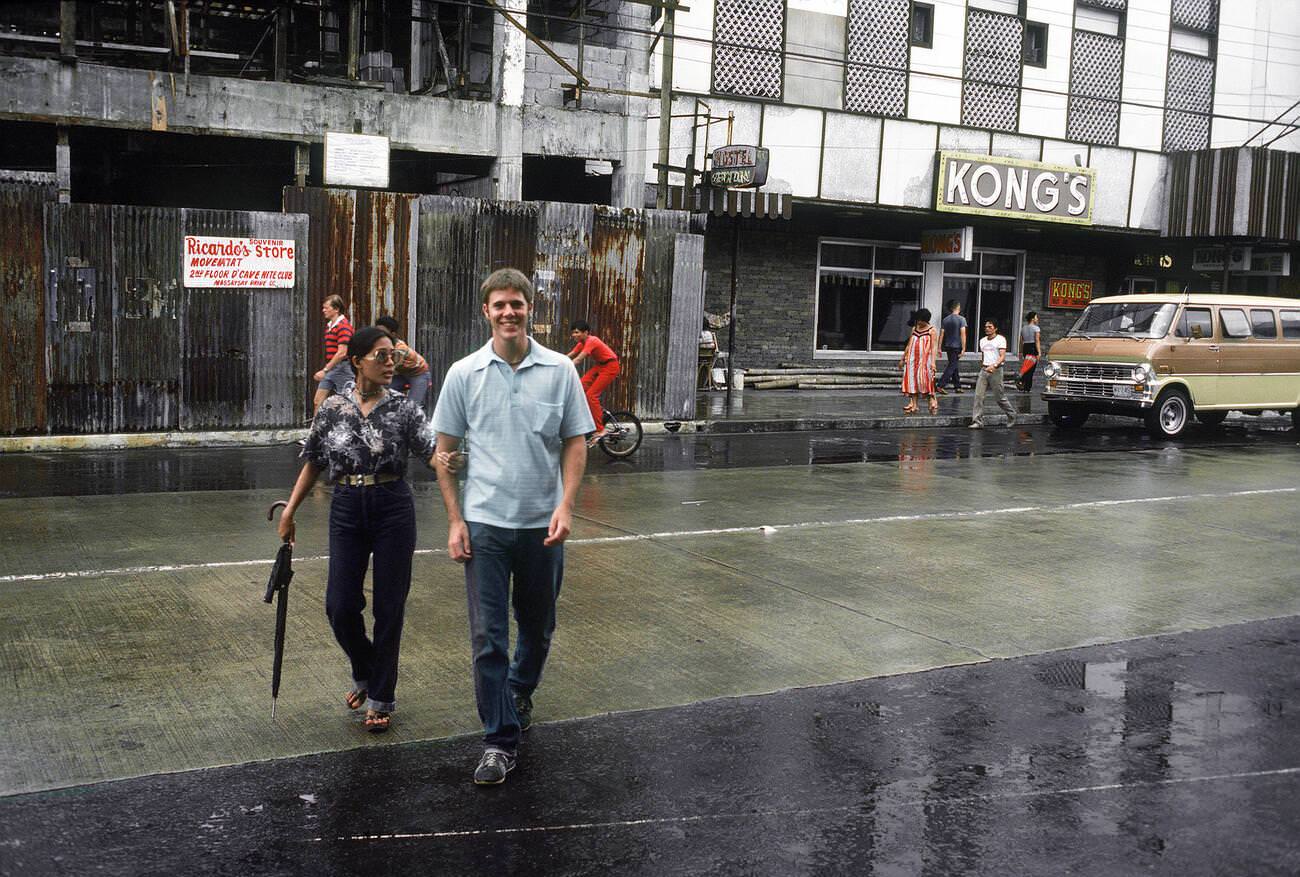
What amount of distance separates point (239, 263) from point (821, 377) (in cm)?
1312

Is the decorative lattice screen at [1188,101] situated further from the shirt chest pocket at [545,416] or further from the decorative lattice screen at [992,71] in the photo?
the shirt chest pocket at [545,416]

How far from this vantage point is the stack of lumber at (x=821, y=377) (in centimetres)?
2480

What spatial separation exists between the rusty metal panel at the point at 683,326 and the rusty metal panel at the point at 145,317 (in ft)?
21.5

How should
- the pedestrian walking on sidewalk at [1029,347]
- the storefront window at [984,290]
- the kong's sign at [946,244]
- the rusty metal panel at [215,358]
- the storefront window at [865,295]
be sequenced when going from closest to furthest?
the rusty metal panel at [215,358] → the pedestrian walking on sidewalk at [1029,347] → the kong's sign at [946,244] → the storefront window at [865,295] → the storefront window at [984,290]

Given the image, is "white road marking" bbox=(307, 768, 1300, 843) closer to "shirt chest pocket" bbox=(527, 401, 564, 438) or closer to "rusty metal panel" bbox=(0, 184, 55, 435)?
"shirt chest pocket" bbox=(527, 401, 564, 438)

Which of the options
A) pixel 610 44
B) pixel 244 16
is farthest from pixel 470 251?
pixel 244 16

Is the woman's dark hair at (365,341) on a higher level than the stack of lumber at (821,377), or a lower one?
higher

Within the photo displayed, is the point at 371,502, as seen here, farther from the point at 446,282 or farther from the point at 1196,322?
the point at 1196,322

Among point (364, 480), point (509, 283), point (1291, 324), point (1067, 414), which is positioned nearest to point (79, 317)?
point (364, 480)

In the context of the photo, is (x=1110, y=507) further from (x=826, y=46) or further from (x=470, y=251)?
(x=826, y=46)

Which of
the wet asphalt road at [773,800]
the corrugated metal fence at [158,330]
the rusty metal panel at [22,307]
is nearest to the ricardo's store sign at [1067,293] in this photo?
the corrugated metal fence at [158,330]

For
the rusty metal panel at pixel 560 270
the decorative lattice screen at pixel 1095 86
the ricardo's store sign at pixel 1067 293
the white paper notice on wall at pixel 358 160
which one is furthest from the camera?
the ricardo's store sign at pixel 1067 293

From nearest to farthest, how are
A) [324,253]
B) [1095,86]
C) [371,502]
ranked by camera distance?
[371,502]
[324,253]
[1095,86]

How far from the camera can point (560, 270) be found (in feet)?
56.6
